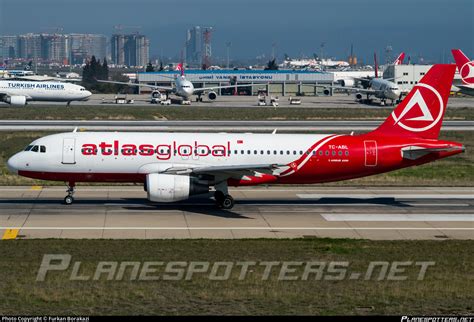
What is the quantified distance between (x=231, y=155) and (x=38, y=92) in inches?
3353

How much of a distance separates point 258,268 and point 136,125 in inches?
2211

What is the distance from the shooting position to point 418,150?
1699 inches

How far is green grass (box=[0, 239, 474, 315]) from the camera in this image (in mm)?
22828

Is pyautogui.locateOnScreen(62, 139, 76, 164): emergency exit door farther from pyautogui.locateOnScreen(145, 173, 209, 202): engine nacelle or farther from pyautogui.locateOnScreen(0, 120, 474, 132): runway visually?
pyautogui.locateOnScreen(0, 120, 474, 132): runway

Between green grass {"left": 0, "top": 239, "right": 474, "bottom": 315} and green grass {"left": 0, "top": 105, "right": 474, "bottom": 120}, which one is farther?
green grass {"left": 0, "top": 105, "right": 474, "bottom": 120}

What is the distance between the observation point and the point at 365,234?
119ft

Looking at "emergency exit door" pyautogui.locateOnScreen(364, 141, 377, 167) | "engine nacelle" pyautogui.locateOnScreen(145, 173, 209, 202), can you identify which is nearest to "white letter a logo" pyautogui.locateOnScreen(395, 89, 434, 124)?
"emergency exit door" pyautogui.locateOnScreen(364, 141, 377, 167)

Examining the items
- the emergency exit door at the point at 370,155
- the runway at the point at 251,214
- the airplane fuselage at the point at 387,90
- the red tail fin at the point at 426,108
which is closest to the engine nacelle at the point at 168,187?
the runway at the point at 251,214

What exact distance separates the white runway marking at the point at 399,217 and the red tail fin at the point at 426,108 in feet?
16.3

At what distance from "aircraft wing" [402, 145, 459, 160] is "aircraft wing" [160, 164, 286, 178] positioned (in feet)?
23.8

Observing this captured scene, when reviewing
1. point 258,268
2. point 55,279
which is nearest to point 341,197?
point 258,268

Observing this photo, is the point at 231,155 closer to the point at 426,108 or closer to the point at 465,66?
the point at 426,108

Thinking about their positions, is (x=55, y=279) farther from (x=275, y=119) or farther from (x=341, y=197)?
(x=275, y=119)

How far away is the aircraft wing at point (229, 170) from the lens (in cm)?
3991
